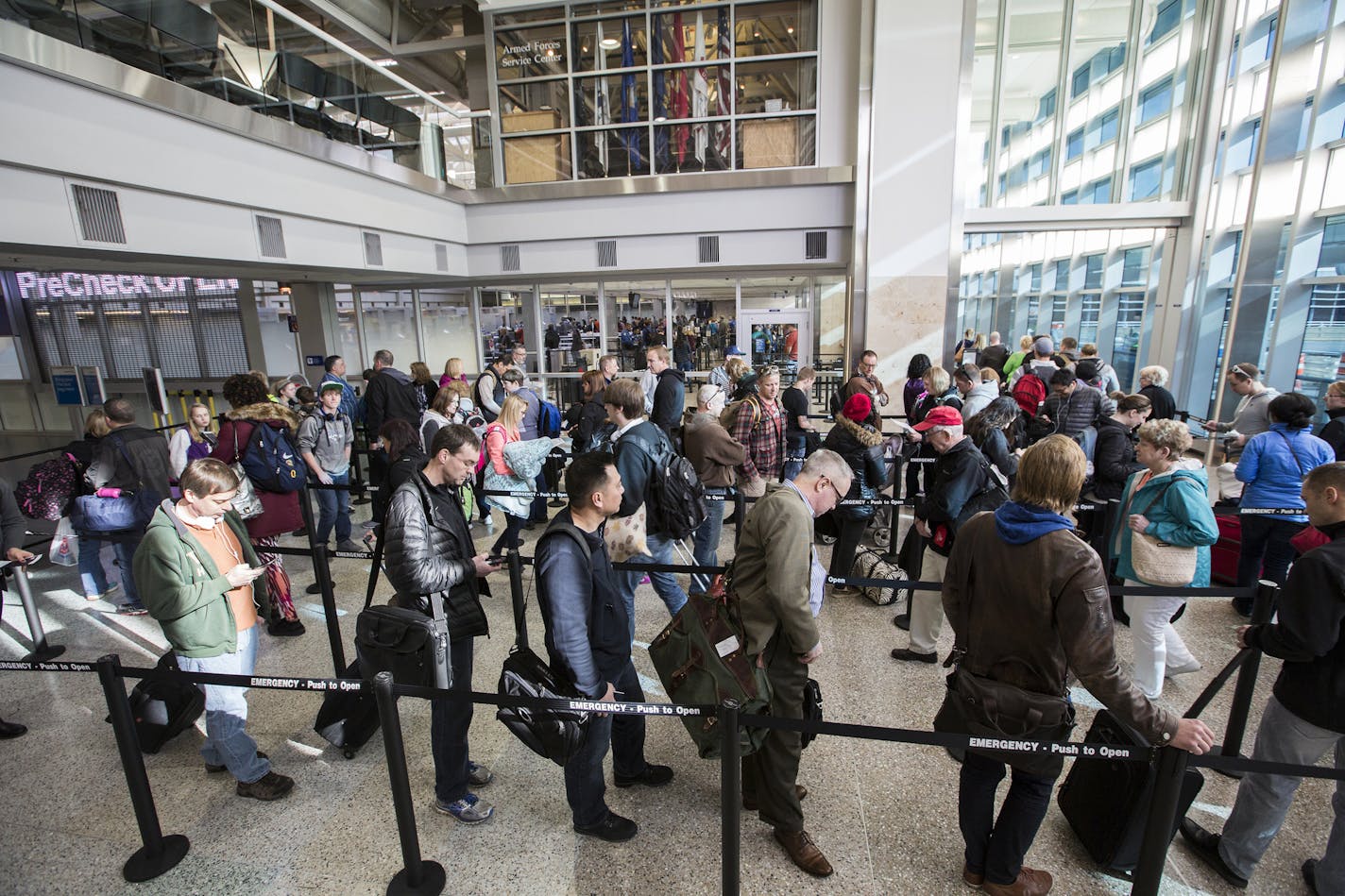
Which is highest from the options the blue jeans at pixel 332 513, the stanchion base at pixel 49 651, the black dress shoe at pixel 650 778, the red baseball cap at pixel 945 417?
the red baseball cap at pixel 945 417

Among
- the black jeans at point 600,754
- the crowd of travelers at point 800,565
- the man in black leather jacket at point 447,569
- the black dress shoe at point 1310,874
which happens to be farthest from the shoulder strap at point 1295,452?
the man in black leather jacket at point 447,569

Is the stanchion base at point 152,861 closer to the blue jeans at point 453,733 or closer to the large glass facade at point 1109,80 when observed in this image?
the blue jeans at point 453,733

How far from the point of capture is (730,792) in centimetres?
217

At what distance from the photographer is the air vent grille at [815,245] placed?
36.1 ft

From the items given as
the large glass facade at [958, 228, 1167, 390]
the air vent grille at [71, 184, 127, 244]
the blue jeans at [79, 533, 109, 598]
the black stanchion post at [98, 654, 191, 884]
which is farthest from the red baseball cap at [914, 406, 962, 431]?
the large glass facade at [958, 228, 1167, 390]

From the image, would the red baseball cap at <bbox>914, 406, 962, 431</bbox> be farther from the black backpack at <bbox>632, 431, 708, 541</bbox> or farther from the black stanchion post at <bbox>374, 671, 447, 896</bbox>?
the black stanchion post at <bbox>374, 671, 447, 896</bbox>

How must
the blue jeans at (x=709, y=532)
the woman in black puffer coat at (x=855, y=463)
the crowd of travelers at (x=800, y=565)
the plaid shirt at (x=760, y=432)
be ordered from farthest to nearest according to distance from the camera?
the plaid shirt at (x=760, y=432), the woman in black puffer coat at (x=855, y=463), the blue jeans at (x=709, y=532), the crowd of travelers at (x=800, y=565)

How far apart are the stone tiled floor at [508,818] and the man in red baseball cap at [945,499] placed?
1.28ft

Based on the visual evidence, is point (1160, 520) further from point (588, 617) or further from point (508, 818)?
point (508, 818)

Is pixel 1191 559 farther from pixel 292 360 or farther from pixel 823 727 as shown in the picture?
pixel 292 360

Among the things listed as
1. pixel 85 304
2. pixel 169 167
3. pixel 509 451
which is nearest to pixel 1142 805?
pixel 509 451

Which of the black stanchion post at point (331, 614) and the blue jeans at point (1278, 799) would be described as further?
the black stanchion post at point (331, 614)

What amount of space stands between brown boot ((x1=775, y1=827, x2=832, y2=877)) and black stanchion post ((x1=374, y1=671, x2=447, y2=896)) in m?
1.46

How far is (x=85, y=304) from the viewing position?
1312 centimetres
